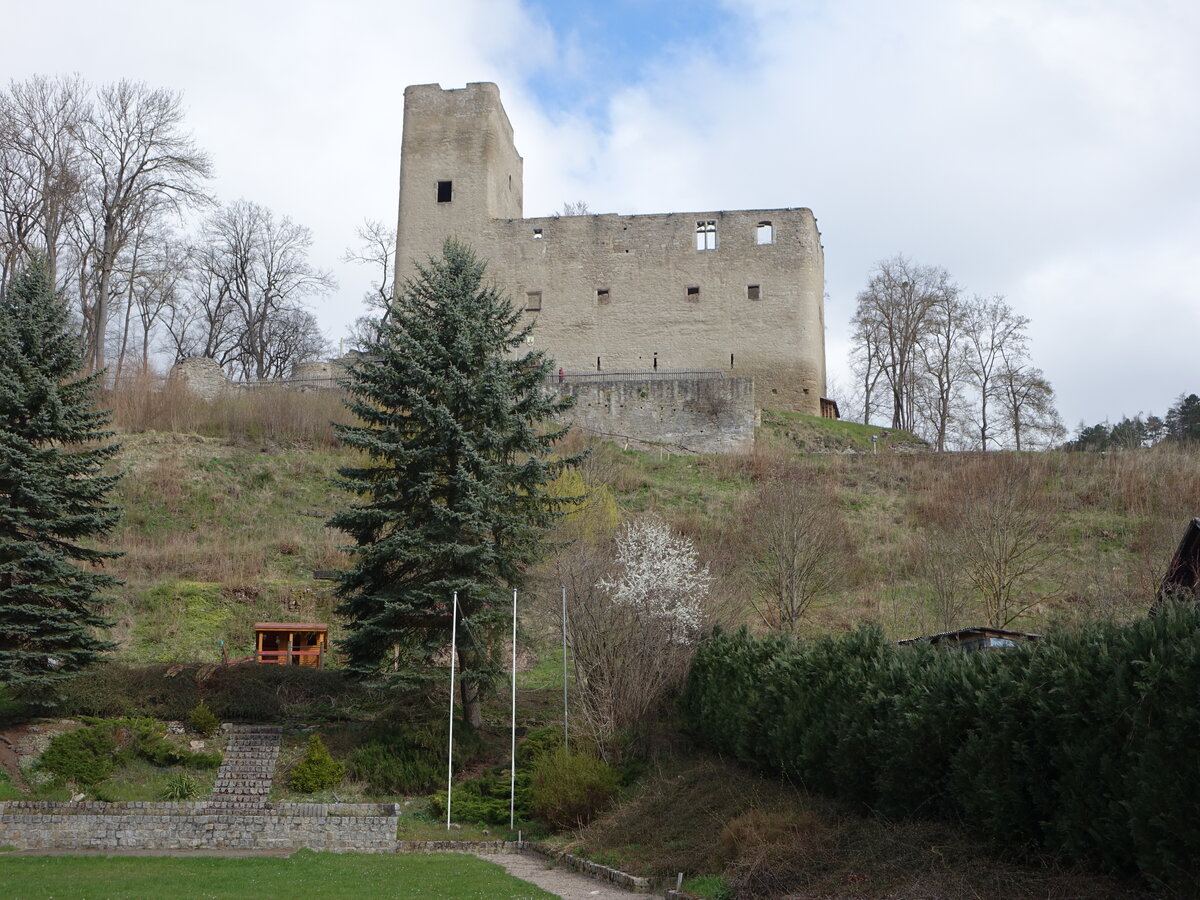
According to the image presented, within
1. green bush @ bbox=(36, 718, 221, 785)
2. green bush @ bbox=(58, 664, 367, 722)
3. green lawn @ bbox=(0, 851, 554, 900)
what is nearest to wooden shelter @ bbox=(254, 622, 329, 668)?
green bush @ bbox=(58, 664, 367, 722)

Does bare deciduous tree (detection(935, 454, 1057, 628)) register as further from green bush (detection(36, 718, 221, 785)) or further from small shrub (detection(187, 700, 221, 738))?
green bush (detection(36, 718, 221, 785))

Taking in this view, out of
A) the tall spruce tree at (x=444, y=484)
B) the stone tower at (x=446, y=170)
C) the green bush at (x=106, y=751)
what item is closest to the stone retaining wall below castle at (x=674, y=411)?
the stone tower at (x=446, y=170)

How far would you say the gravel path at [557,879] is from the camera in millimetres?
11898

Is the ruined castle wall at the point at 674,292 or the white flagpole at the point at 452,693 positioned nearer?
Answer: the white flagpole at the point at 452,693

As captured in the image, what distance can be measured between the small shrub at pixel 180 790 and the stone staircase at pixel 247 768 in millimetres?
293

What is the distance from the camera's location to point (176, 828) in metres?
15.2

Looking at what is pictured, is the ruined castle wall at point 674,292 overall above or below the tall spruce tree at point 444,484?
above

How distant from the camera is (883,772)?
1108 centimetres

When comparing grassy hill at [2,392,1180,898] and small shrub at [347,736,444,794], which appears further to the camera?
small shrub at [347,736,444,794]

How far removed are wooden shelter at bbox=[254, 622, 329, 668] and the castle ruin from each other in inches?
898

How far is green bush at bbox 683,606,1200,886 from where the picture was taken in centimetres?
768

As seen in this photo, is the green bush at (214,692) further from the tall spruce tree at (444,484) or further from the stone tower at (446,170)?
the stone tower at (446,170)

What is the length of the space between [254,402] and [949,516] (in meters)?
22.2

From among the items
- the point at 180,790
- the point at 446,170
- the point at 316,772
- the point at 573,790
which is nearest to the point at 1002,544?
the point at 573,790
